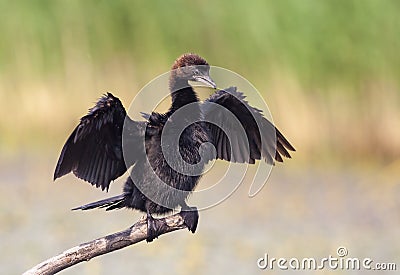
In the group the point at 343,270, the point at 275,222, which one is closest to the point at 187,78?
the point at 343,270

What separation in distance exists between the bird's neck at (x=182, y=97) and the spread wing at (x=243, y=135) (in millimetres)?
123

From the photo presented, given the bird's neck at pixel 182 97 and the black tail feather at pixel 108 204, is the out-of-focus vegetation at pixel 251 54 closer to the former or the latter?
the bird's neck at pixel 182 97

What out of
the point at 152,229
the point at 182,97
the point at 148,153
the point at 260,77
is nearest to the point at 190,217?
the point at 152,229

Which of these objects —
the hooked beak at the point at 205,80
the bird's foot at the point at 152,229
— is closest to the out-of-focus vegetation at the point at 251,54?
the hooked beak at the point at 205,80

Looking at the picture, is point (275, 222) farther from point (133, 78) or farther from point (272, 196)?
point (133, 78)

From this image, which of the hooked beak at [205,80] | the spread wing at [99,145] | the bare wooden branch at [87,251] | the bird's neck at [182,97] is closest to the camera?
the bare wooden branch at [87,251]

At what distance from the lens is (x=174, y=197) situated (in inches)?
192

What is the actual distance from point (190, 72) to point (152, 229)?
0.90 meters

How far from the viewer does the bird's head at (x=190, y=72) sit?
5070 millimetres

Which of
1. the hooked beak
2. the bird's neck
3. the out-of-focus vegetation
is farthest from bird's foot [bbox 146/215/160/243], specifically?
the out-of-focus vegetation

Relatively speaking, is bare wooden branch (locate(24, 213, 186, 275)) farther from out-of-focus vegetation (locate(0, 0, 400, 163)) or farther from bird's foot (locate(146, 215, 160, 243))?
out-of-focus vegetation (locate(0, 0, 400, 163))

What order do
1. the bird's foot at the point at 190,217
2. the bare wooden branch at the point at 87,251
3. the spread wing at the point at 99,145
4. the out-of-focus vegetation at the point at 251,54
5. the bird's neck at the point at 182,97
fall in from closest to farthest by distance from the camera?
the bare wooden branch at the point at 87,251 → the spread wing at the point at 99,145 → the bird's foot at the point at 190,217 → the bird's neck at the point at 182,97 → the out-of-focus vegetation at the point at 251,54

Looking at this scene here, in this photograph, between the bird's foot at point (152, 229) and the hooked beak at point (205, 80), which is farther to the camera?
the hooked beak at point (205, 80)

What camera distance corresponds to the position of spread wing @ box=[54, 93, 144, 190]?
4.62m
